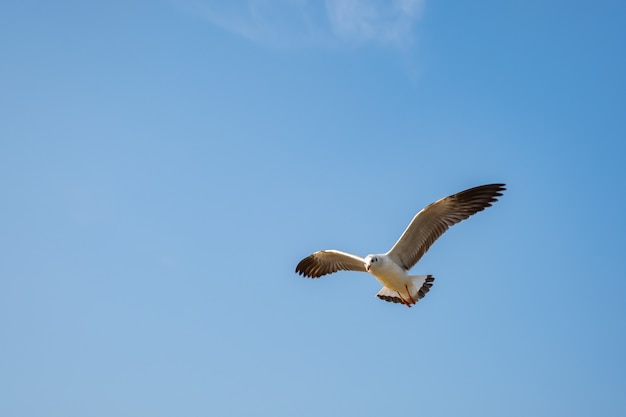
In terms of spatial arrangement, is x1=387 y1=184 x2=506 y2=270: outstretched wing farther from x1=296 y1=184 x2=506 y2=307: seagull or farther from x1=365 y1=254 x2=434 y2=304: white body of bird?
x1=365 y1=254 x2=434 y2=304: white body of bird

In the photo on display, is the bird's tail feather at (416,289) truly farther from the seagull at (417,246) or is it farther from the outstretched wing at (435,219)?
the outstretched wing at (435,219)

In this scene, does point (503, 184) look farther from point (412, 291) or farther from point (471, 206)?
point (412, 291)

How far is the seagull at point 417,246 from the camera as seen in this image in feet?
54.3

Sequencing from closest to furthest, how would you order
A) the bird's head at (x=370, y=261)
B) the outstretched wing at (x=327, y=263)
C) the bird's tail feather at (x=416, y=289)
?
the bird's head at (x=370, y=261) < the bird's tail feather at (x=416, y=289) < the outstretched wing at (x=327, y=263)

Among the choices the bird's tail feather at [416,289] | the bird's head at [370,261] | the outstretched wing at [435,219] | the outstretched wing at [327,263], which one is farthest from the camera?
the outstretched wing at [327,263]

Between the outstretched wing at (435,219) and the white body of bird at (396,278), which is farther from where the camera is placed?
the white body of bird at (396,278)

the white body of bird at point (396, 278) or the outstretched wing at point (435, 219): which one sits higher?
the outstretched wing at point (435, 219)

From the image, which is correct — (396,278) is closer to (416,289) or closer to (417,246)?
(416,289)

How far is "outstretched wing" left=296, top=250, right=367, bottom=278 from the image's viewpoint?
59.5 ft

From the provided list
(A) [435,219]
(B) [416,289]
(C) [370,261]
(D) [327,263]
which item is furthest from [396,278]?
(D) [327,263]

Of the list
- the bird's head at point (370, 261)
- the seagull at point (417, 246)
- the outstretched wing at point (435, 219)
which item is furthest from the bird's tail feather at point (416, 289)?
the bird's head at point (370, 261)

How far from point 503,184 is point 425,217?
1.62 meters

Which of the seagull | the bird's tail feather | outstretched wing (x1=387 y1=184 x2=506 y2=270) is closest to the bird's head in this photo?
the seagull

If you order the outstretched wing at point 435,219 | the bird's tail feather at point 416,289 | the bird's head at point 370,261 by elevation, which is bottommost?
the bird's tail feather at point 416,289
